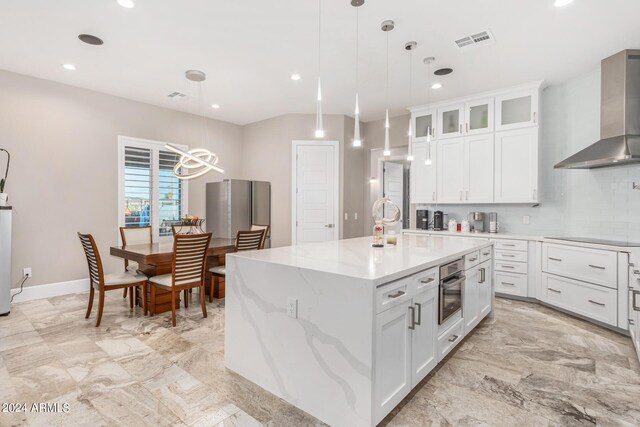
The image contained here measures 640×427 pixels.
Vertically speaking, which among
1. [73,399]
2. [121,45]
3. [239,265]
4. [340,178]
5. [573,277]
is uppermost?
[121,45]

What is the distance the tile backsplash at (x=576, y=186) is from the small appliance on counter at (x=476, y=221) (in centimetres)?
27

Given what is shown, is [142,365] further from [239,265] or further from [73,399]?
[239,265]

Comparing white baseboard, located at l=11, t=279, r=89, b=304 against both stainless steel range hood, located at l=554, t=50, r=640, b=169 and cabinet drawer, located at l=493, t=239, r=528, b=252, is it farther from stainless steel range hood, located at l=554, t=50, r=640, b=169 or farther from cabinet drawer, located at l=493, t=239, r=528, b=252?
stainless steel range hood, located at l=554, t=50, r=640, b=169

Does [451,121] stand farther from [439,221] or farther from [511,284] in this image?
[511,284]

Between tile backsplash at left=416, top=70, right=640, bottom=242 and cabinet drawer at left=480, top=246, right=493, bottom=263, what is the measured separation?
1555 millimetres

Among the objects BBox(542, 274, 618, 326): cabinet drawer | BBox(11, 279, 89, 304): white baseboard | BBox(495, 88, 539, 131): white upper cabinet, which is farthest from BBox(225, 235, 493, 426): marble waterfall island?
BBox(11, 279, 89, 304): white baseboard

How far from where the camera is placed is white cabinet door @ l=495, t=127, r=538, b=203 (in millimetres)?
4121

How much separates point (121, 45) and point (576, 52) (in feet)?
15.3

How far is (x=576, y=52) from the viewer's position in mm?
3375

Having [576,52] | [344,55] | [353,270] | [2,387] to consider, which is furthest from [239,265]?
[576,52]

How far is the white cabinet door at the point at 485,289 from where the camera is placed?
3.15 metres

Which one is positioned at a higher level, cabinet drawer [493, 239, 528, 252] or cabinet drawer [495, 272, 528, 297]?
cabinet drawer [493, 239, 528, 252]

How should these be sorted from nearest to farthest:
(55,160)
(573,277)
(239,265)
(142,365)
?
(239,265) → (142,365) → (573,277) → (55,160)

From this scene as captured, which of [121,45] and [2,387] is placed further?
[121,45]
